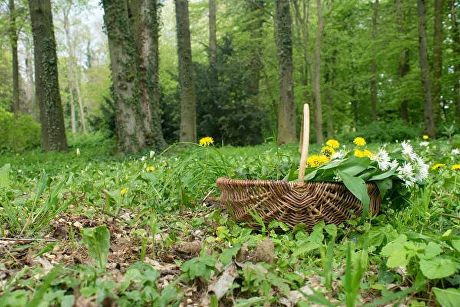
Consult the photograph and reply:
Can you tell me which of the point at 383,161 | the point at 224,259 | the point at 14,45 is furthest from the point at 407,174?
the point at 14,45

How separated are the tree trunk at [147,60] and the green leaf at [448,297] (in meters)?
7.67

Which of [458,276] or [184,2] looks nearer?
[458,276]

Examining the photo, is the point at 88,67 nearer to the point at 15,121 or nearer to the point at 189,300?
the point at 15,121

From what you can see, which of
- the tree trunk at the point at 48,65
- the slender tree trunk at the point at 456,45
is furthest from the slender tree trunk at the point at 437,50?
the tree trunk at the point at 48,65

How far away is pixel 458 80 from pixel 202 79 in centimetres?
1025

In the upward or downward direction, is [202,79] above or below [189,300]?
above

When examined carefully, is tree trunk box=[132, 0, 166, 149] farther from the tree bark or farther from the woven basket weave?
the woven basket weave

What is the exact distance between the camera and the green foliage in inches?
647

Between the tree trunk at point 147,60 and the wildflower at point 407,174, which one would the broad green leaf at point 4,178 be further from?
the tree trunk at point 147,60

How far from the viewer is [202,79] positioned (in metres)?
17.3

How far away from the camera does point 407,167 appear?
208cm

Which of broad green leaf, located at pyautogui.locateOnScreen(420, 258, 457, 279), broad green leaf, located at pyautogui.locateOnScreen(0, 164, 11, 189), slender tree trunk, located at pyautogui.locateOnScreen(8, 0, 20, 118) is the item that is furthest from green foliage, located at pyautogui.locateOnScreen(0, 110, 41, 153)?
broad green leaf, located at pyautogui.locateOnScreen(420, 258, 457, 279)

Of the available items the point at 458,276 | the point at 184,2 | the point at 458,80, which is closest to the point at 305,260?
the point at 458,276

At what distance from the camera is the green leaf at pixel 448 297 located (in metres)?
1.26
